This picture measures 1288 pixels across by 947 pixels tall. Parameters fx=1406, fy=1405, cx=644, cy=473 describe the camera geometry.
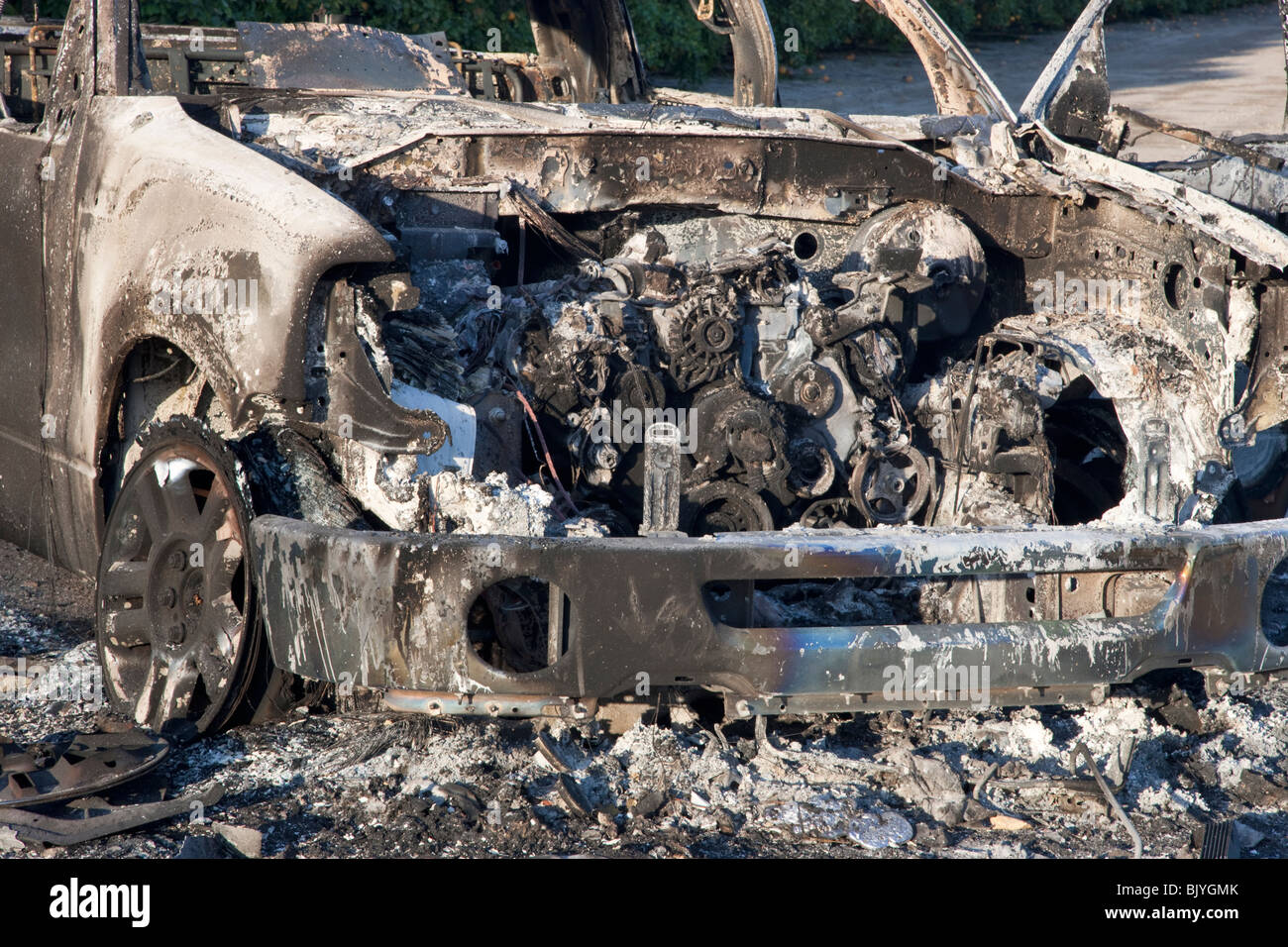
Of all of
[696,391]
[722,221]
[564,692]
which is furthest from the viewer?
[722,221]

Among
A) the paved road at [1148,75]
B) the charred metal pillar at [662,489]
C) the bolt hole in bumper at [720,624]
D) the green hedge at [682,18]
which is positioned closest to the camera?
the bolt hole in bumper at [720,624]

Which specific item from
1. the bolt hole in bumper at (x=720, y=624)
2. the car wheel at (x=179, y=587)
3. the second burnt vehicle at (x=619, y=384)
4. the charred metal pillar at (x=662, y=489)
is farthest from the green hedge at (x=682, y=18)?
the bolt hole in bumper at (x=720, y=624)

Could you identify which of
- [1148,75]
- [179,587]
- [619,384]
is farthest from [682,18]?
[179,587]

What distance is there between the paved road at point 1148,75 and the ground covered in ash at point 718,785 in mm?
10590

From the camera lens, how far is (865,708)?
10.5ft

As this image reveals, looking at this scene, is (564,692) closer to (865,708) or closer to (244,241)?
(865,708)

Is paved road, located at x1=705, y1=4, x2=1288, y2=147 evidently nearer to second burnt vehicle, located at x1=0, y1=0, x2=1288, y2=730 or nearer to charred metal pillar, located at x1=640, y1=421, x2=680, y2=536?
second burnt vehicle, located at x1=0, y1=0, x2=1288, y2=730

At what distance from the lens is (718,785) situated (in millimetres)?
3367

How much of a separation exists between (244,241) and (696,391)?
4.45 ft

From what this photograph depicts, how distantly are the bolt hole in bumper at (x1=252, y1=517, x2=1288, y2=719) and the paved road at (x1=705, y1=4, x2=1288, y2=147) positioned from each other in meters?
10.8

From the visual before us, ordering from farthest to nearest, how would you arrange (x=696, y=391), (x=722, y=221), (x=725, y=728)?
(x=722, y=221)
(x=696, y=391)
(x=725, y=728)

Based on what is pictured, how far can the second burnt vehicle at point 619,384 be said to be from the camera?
124 inches

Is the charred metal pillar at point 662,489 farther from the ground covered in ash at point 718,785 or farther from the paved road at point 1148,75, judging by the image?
the paved road at point 1148,75
